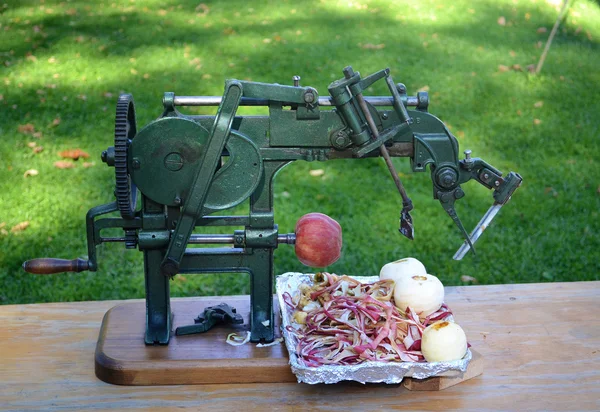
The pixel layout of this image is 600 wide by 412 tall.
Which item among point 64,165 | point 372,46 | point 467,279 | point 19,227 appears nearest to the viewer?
point 467,279

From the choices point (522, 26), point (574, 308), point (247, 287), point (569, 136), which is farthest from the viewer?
point (522, 26)

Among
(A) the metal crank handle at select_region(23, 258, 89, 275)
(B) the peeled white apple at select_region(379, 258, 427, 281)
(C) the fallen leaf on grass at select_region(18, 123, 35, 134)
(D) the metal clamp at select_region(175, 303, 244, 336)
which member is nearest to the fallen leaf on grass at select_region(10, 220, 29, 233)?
(C) the fallen leaf on grass at select_region(18, 123, 35, 134)

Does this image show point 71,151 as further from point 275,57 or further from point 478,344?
point 478,344

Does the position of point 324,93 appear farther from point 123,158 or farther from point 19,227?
point 123,158

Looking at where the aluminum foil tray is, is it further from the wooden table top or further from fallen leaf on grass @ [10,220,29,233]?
fallen leaf on grass @ [10,220,29,233]

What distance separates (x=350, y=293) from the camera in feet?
6.84

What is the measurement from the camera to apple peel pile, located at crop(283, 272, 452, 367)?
1848 mm

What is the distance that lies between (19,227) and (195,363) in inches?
76.6

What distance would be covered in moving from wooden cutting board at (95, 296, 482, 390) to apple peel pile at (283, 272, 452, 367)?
7 cm

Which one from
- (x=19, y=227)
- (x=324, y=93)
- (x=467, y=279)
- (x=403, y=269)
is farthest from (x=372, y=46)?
(x=403, y=269)

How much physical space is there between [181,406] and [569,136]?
3.21 m

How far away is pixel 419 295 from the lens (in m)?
1.95

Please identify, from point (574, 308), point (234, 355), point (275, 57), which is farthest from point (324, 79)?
point (234, 355)

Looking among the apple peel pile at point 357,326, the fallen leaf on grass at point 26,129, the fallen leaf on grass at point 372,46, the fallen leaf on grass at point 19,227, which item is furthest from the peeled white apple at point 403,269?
the fallen leaf on grass at point 372,46
